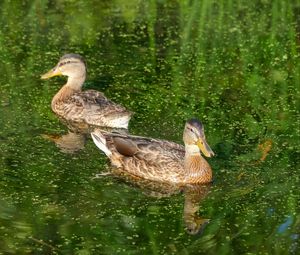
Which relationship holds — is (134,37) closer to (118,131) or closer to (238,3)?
(238,3)

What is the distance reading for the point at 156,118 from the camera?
1141cm

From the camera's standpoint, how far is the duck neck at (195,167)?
33.0ft

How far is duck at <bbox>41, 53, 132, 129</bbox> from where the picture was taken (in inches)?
452

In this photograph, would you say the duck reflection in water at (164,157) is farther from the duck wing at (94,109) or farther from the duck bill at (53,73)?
the duck bill at (53,73)

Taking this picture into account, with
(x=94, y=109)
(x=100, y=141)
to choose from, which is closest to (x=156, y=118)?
(x=94, y=109)

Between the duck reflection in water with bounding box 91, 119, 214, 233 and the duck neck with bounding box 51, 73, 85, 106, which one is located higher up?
the duck reflection in water with bounding box 91, 119, 214, 233

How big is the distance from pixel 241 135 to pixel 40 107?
2217 millimetres

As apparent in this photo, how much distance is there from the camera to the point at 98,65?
13086 mm

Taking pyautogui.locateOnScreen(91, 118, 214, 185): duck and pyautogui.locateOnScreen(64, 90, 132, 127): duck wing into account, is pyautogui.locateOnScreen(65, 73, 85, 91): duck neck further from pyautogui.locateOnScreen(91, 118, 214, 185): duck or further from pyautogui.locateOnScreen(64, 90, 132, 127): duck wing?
pyautogui.locateOnScreen(91, 118, 214, 185): duck

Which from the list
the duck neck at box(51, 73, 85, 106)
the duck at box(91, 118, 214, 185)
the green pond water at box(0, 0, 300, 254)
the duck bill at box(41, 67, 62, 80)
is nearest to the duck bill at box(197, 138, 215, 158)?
the duck at box(91, 118, 214, 185)

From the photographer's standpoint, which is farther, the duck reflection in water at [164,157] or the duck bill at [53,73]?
the duck bill at [53,73]

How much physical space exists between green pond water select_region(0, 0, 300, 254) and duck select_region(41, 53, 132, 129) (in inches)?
5.8

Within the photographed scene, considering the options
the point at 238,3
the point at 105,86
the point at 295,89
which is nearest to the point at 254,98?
the point at 295,89

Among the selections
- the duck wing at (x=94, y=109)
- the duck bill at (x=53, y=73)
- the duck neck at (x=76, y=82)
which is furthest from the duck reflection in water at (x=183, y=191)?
the duck bill at (x=53, y=73)
